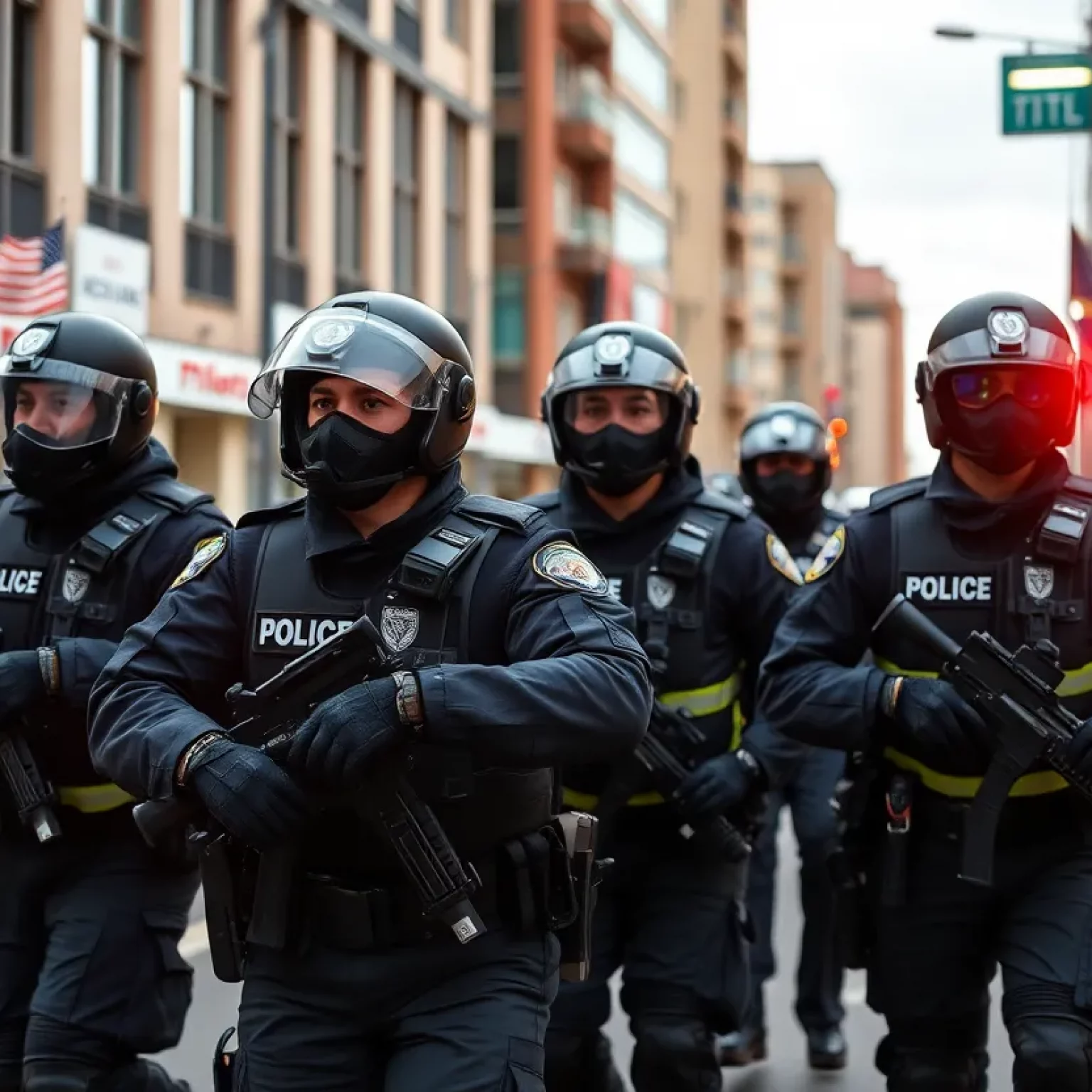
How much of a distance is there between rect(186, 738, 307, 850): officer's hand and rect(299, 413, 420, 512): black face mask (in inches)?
21.5

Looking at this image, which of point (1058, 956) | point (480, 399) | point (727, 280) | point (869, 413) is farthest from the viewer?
point (869, 413)

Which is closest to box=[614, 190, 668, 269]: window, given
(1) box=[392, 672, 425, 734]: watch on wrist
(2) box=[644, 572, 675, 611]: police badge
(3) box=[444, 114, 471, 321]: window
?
(3) box=[444, 114, 471, 321]: window

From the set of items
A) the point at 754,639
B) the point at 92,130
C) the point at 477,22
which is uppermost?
the point at 477,22

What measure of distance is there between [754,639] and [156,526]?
1626 millimetres

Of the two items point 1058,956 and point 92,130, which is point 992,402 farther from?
point 92,130

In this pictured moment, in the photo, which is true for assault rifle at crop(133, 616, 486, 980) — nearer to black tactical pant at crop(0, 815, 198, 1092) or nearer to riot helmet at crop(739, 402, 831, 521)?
black tactical pant at crop(0, 815, 198, 1092)

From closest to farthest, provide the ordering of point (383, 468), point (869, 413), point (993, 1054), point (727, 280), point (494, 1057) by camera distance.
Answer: point (494, 1057), point (383, 468), point (993, 1054), point (727, 280), point (869, 413)

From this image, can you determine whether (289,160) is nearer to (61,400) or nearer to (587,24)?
(587,24)

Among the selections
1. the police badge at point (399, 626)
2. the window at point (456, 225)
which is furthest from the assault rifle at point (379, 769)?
the window at point (456, 225)

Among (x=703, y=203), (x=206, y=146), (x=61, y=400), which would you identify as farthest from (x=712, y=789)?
(x=703, y=203)

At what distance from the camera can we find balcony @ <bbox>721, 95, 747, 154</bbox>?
71.9 meters

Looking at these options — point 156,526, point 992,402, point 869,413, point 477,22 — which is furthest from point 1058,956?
point 869,413

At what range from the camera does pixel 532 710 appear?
3541mm

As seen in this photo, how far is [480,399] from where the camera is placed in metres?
38.3
